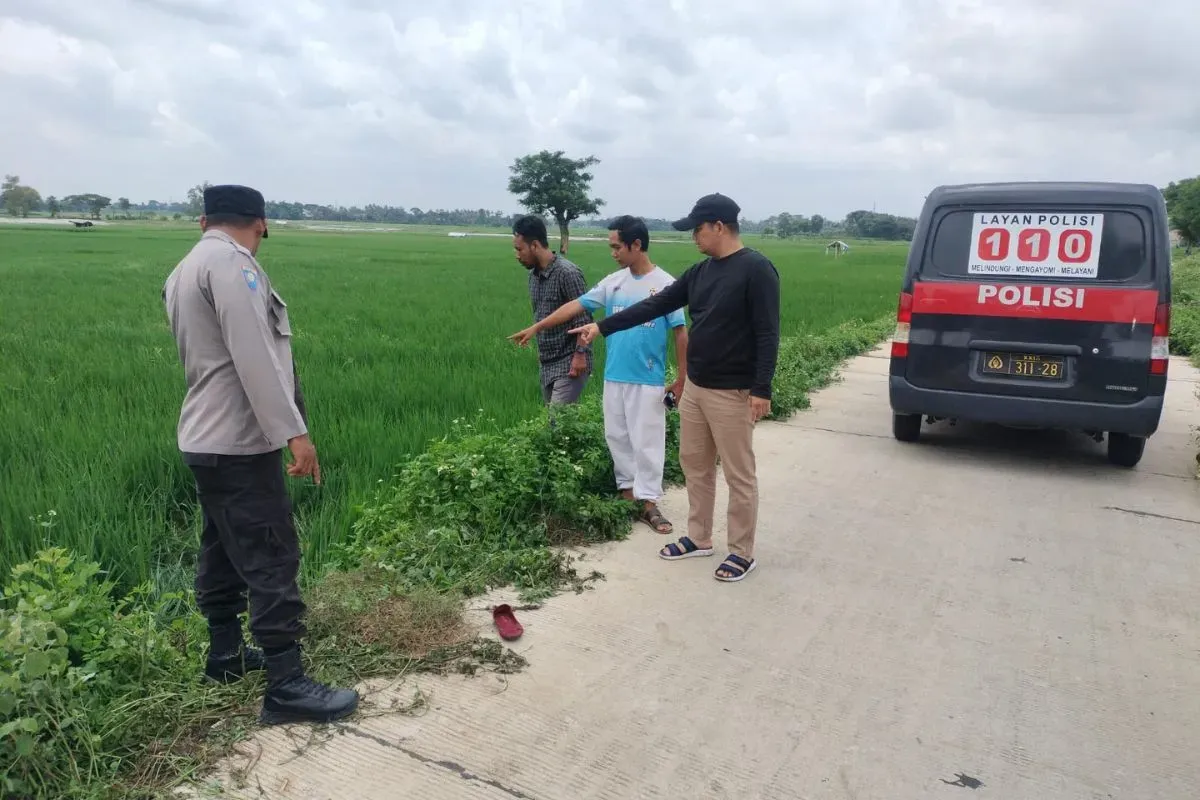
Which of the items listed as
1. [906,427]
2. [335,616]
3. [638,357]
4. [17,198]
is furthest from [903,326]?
[17,198]

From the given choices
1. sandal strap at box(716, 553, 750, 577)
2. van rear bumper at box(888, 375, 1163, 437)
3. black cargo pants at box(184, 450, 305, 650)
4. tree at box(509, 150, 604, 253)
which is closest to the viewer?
black cargo pants at box(184, 450, 305, 650)

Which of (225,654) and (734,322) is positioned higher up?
(734,322)

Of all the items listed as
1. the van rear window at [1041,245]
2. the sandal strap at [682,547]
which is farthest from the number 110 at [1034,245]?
the sandal strap at [682,547]

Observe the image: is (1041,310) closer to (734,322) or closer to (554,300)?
(734,322)

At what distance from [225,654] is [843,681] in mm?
2102

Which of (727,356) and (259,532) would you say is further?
(727,356)

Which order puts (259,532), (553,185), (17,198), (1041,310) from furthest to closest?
(17,198) < (553,185) < (1041,310) < (259,532)

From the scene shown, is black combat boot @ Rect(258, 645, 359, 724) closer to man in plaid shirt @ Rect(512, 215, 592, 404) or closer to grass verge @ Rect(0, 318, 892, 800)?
grass verge @ Rect(0, 318, 892, 800)

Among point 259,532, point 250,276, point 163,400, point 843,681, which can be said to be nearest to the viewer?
point 250,276

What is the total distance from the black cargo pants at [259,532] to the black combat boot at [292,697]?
0.18ft

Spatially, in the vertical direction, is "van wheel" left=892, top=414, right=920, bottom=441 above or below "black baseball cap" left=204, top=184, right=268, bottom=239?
below

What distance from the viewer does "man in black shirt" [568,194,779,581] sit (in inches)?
150

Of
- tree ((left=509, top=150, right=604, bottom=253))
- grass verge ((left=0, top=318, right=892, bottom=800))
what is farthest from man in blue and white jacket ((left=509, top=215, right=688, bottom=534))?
tree ((left=509, top=150, right=604, bottom=253))

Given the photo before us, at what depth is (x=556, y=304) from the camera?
5.11 m
